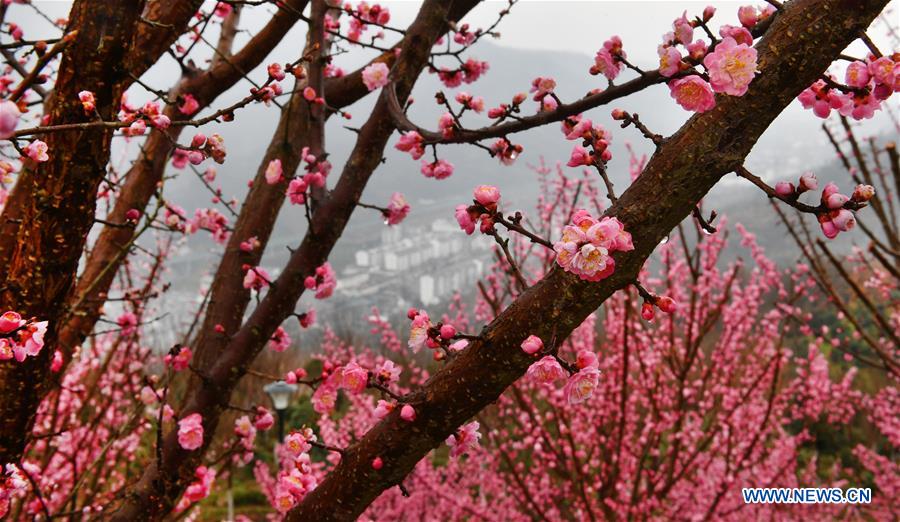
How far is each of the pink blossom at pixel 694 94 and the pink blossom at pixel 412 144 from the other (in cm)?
95

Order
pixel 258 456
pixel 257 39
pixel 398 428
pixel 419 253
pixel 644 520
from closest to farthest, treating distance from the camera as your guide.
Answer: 1. pixel 398 428
2. pixel 257 39
3. pixel 644 520
4. pixel 258 456
5. pixel 419 253

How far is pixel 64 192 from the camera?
1484 millimetres

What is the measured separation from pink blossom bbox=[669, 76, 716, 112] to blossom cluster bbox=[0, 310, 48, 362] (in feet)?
4.85

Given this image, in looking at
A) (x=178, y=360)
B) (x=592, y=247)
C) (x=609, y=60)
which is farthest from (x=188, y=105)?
(x=592, y=247)

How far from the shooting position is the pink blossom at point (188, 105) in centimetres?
277

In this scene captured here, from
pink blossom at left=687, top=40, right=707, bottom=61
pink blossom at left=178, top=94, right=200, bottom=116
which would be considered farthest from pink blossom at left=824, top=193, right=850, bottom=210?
pink blossom at left=178, top=94, right=200, bottom=116

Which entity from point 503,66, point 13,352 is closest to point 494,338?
point 13,352

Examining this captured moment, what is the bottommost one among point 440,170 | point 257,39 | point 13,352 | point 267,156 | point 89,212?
point 13,352

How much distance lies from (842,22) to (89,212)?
198 centimetres

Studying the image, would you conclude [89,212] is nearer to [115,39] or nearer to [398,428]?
[115,39]

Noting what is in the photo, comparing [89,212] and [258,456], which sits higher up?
[258,456]

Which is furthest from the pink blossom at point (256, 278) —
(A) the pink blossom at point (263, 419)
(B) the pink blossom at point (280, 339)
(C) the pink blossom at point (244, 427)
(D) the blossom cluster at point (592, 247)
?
(D) the blossom cluster at point (592, 247)

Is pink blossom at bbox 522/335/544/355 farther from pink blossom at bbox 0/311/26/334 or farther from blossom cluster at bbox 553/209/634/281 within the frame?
pink blossom at bbox 0/311/26/334

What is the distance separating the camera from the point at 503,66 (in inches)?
2174
